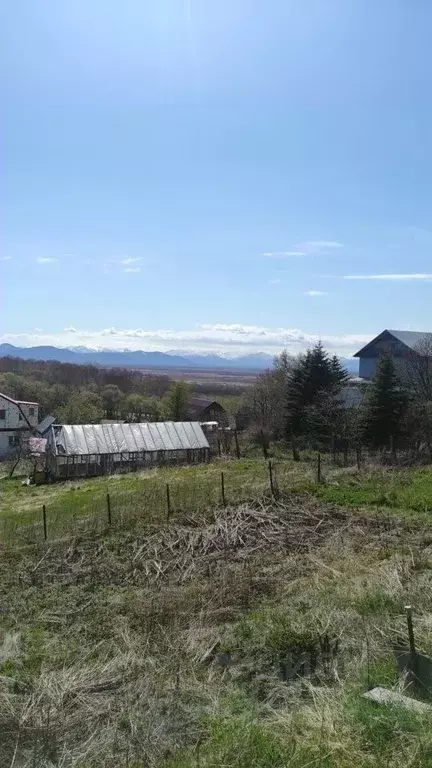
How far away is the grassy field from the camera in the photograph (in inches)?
183

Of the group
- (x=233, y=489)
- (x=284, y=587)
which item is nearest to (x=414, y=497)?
(x=233, y=489)

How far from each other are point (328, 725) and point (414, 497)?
446 inches

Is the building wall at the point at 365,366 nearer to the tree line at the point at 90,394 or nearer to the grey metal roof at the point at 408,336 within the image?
the grey metal roof at the point at 408,336

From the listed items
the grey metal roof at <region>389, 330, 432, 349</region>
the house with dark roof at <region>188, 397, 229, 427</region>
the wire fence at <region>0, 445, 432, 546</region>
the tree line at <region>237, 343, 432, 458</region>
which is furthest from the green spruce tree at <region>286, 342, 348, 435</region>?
the house with dark roof at <region>188, 397, 229, 427</region>

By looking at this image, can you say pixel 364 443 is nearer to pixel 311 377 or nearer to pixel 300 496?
pixel 311 377

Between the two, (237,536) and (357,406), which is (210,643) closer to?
(237,536)

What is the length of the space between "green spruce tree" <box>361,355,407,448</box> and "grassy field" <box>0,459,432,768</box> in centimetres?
1506

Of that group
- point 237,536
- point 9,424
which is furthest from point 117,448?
point 237,536

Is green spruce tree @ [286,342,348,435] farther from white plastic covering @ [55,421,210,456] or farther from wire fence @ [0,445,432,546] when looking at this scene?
wire fence @ [0,445,432,546]

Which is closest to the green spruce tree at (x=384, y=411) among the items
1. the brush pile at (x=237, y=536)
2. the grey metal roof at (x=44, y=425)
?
the brush pile at (x=237, y=536)

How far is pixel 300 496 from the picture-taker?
16.2m

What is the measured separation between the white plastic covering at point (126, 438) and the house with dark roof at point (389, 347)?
44.1 ft

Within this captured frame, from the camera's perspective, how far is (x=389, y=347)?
4128 centimetres

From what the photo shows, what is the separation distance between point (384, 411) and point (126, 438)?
52.0 ft
